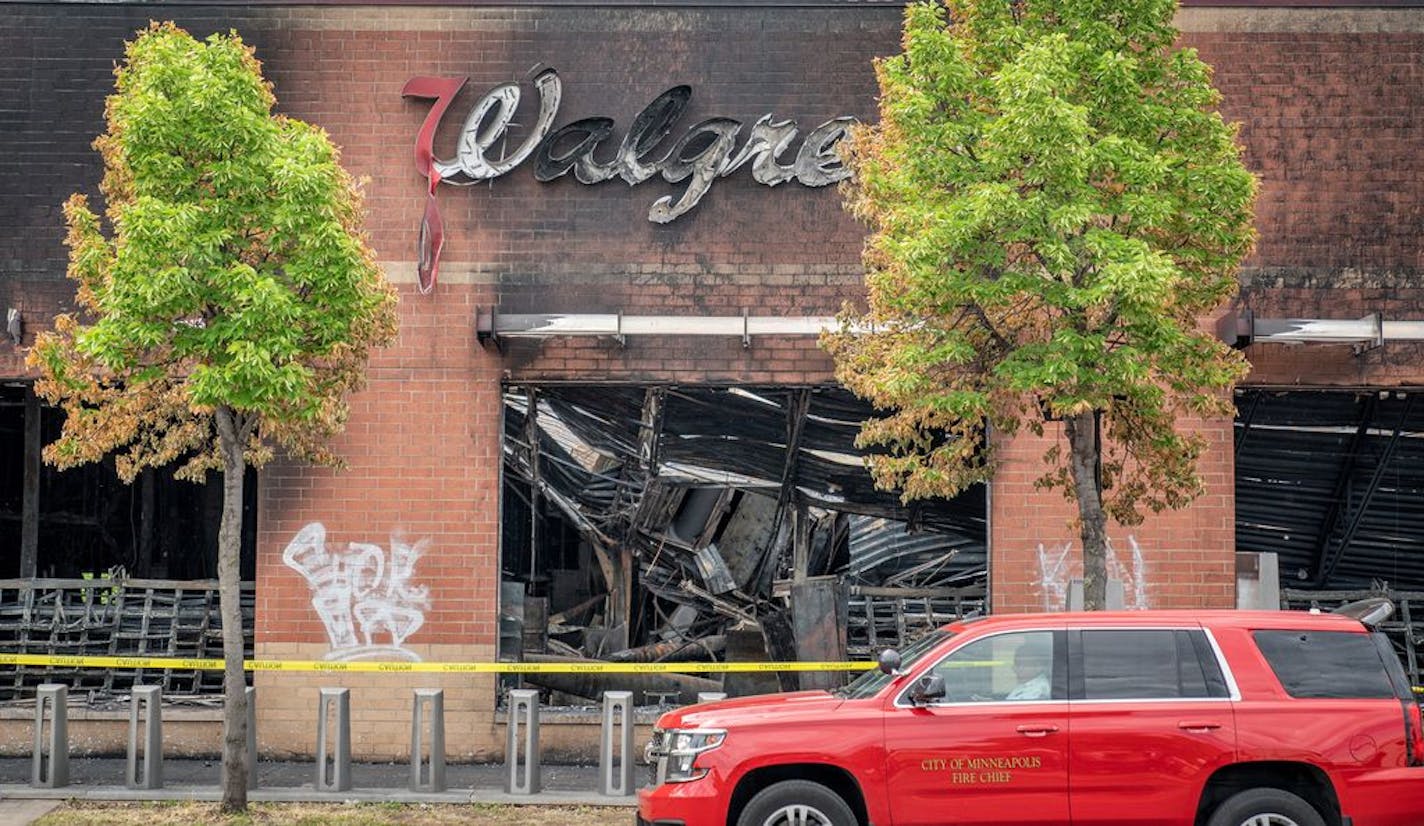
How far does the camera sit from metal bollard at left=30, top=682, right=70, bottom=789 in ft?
44.2

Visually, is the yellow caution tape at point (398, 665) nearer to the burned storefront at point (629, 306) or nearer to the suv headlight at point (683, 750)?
the burned storefront at point (629, 306)

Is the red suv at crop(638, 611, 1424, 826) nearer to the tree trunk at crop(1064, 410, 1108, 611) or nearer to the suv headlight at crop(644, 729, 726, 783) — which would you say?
the suv headlight at crop(644, 729, 726, 783)

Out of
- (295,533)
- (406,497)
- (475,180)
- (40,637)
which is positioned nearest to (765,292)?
(475,180)

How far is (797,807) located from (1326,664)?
133 inches

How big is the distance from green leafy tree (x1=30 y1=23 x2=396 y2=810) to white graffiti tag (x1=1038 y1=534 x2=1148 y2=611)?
6.65 metres

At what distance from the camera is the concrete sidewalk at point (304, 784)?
13117 millimetres

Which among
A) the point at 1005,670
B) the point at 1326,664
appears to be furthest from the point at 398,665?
the point at 1326,664

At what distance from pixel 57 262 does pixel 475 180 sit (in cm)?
421

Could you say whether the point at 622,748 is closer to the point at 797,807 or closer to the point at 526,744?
the point at 526,744

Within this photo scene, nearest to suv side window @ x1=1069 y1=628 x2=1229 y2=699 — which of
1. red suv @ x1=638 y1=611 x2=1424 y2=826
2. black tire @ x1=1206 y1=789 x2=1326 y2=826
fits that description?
red suv @ x1=638 y1=611 x2=1424 y2=826

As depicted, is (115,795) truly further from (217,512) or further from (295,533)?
(217,512)

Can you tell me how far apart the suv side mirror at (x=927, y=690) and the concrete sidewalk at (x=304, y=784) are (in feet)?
13.7

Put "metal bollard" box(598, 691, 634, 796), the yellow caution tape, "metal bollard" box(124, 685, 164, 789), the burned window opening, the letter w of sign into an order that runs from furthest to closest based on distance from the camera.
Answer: the burned window opening → the letter w of sign → the yellow caution tape → "metal bollard" box(124, 685, 164, 789) → "metal bollard" box(598, 691, 634, 796)

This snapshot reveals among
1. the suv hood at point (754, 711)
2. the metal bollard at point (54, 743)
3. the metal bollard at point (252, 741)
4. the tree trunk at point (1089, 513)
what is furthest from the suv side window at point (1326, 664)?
the metal bollard at point (54, 743)
